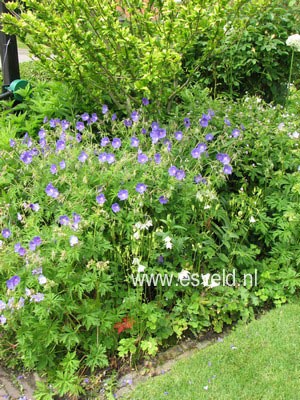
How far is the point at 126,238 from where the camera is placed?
9.00ft

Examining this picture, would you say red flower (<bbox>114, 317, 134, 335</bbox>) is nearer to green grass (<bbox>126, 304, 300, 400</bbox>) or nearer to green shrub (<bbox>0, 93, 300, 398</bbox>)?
green shrub (<bbox>0, 93, 300, 398</bbox>)

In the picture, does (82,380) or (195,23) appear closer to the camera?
(82,380)

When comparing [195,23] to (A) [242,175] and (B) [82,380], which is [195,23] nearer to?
(A) [242,175]

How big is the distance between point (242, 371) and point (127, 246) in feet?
3.02

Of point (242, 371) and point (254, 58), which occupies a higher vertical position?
point (254, 58)

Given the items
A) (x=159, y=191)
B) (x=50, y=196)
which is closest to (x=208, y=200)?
(x=159, y=191)

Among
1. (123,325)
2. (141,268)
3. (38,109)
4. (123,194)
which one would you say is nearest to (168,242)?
(141,268)

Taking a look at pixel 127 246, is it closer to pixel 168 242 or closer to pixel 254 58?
pixel 168 242

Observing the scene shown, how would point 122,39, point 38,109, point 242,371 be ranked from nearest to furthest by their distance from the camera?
1. point 242,371
2. point 122,39
3. point 38,109

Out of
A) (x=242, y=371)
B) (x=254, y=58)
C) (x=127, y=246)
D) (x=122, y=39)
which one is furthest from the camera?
(x=254, y=58)

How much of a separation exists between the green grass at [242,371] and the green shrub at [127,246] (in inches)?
7.2

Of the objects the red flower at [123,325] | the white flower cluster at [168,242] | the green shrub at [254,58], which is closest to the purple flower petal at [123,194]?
the white flower cluster at [168,242]

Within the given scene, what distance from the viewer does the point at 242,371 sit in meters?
2.40

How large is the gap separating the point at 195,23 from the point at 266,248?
170cm
